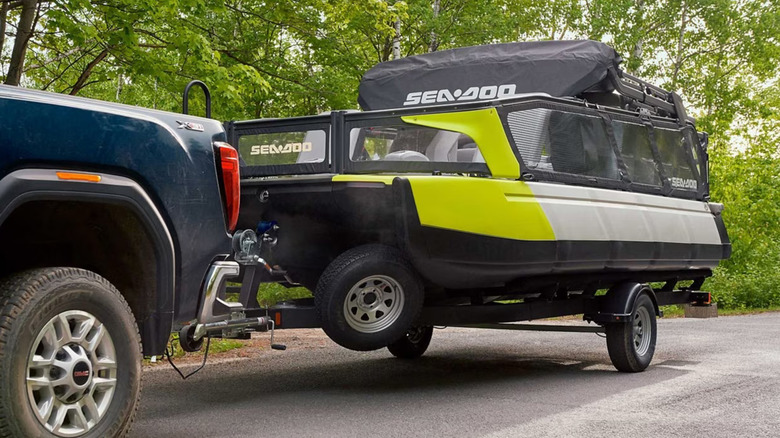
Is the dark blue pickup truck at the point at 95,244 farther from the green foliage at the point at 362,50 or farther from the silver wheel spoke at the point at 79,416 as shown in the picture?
the green foliage at the point at 362,50

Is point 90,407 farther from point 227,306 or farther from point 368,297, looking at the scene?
point 368,297

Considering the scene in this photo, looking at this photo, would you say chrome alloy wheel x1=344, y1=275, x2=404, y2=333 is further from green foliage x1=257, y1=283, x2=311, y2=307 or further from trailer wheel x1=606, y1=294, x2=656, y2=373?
trailer wheel x1=606, y1=294, x2=656, y2=373

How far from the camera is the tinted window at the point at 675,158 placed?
31.0 ft

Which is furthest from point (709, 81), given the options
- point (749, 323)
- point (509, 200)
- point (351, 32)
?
point (509, 200)

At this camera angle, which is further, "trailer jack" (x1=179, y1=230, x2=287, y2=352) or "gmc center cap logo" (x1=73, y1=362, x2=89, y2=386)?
"trailer jack" (x1=179, y1=230, x2=287, y2=352)

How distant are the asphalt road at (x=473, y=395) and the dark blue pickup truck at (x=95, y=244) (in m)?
1.24

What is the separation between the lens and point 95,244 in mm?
4898

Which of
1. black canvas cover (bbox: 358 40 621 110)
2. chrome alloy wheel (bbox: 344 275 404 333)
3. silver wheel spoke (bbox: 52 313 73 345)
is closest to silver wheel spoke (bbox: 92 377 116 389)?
silver wheel spoke (bbox: 52 313 73 345)

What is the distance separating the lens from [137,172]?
181 inches

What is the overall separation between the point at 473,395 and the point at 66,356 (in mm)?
3799

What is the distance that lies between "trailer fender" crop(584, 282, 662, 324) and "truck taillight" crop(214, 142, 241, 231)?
4535 mm

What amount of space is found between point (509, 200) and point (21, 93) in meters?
3.86

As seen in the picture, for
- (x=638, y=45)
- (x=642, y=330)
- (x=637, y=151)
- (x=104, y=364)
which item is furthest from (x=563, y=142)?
(x=638, y=45)

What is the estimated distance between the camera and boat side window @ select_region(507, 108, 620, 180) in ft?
23.8
